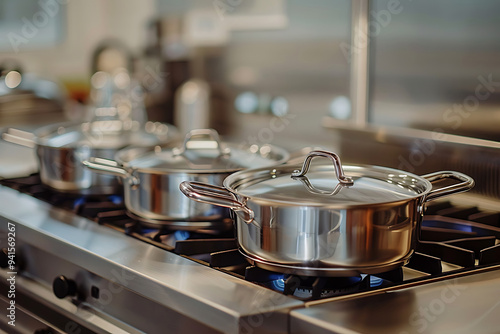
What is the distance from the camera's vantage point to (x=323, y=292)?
93cm

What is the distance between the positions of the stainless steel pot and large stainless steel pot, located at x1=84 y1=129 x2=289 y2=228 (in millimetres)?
168

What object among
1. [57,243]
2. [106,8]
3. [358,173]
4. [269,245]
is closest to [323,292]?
[269,245]

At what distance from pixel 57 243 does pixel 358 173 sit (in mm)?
550

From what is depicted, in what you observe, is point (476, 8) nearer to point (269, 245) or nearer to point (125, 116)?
point (269, 245)

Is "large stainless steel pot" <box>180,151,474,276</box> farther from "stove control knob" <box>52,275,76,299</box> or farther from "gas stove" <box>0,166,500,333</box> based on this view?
"stove control knob" <box>52,275,76,299</box>

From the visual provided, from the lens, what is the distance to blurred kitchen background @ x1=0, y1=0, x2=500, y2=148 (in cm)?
138

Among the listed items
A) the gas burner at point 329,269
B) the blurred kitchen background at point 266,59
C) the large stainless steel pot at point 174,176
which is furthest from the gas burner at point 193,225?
the blurred kitchen background at point 266,59

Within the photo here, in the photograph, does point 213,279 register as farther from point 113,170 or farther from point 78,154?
point 78,154

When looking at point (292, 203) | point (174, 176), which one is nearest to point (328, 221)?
point (292, 203)

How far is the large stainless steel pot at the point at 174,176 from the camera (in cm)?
117

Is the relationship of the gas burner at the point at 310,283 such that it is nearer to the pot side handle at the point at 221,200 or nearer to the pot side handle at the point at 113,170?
the pot side handle at the point at 221,200

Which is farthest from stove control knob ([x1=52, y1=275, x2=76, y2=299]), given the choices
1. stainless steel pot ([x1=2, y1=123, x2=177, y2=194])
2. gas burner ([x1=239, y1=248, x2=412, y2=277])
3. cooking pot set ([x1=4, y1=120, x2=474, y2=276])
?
gas burner ([x1=239, y1=248, x2=412, y2=277])

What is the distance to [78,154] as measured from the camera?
4.77 ft

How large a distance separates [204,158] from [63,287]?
34 centimetres
